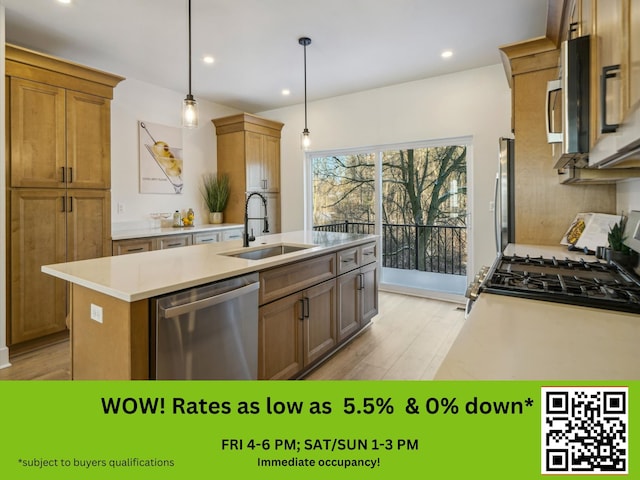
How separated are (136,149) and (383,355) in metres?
3.64

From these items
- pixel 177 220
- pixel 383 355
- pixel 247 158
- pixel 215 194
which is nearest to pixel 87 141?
pixel 177 220

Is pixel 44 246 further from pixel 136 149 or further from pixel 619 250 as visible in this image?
pixel 619 250

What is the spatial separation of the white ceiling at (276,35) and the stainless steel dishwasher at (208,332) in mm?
2277

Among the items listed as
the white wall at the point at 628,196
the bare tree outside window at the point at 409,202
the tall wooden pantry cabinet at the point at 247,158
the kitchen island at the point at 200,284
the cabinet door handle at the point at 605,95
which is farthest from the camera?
the tall wooden pantry cabinet at the point at 247,158

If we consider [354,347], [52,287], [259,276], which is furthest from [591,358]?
[52,287]

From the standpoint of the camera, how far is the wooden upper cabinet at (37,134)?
279 centimetres

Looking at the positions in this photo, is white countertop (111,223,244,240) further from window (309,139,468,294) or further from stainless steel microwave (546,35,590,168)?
stainless steel microwave (546,35,590,168)

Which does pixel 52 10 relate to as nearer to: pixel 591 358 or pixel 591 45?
pixel 591 45

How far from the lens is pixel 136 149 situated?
4.19m

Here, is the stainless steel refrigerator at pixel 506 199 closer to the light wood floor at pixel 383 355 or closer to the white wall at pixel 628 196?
the white wall at pixel 628 196

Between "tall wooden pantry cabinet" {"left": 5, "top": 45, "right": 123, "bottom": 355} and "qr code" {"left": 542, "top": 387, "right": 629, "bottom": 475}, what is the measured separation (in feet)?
11.8

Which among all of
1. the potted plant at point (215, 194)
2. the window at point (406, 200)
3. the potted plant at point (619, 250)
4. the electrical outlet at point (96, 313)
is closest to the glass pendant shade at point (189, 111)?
the electrical outlet at point (96, 313)

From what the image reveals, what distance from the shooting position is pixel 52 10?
8.92ft

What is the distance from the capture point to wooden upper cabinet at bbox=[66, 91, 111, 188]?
3127 mm
